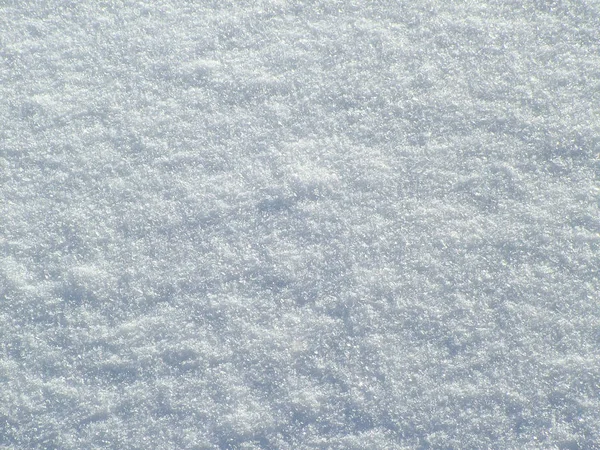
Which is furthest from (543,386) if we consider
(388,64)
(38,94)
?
(38,94)

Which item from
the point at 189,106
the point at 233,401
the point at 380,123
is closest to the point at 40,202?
the point at 189,106

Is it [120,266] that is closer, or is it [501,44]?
[120,266]

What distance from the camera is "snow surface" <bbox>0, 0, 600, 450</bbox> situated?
75cm

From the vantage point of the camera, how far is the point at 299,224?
86cm

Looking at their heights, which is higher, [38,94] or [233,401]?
[38,94]

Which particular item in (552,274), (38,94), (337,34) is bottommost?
(552,274)

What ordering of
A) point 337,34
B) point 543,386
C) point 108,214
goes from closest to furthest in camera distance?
point 543,386 → point 108,214 → point 337,34

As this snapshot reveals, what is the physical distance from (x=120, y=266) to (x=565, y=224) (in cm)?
60

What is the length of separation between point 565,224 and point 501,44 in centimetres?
31

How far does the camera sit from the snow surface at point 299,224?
0.75 metres

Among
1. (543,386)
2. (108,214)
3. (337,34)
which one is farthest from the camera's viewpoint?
(337,34)

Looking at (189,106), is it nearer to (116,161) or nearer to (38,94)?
(116,161)

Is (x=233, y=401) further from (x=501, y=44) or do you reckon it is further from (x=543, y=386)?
(x=501, y=44)

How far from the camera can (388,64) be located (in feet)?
3.17
